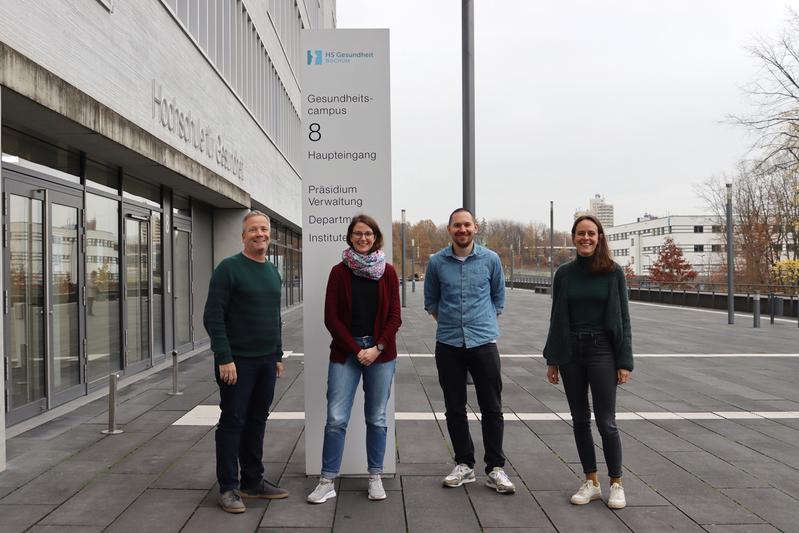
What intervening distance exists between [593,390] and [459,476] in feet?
3.80

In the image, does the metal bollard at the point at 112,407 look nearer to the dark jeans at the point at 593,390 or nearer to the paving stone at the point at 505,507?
the paving stone at the point at 505,507

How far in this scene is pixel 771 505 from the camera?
14.1ft

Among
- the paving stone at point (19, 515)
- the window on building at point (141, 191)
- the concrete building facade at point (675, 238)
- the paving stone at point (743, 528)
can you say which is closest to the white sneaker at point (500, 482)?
the paving stone at point (743, 528)

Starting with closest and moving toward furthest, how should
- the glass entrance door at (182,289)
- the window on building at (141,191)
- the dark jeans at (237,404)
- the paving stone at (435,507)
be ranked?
the paving stone at (435,507), the dark jeans at (237,404), the window on building at (141,191), the glass entrance door at (182,289)

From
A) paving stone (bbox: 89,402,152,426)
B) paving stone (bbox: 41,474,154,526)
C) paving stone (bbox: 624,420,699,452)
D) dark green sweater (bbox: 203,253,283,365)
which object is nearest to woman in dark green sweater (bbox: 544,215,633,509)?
paving stone (bbox: 624,420,699,452)

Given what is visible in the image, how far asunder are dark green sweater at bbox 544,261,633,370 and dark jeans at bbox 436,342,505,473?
1.45ft

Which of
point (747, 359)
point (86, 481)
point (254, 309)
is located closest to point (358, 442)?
point (254, 309)

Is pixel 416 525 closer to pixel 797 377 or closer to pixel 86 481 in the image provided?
pixel 86 481

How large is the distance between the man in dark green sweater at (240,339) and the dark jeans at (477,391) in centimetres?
123

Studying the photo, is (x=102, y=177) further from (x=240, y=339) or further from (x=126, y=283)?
(x=240, y=339)

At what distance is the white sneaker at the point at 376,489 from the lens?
4408mm

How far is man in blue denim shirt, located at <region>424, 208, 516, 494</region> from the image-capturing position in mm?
4551

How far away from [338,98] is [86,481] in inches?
136

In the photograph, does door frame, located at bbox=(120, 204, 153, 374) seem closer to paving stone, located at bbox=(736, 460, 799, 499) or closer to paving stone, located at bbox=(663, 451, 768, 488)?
paving stone, located at bbox=(663, 451, 768, 488)
